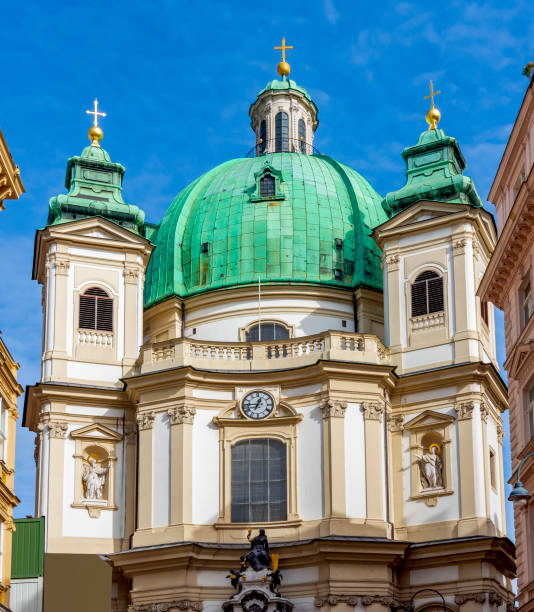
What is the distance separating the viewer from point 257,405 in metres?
50.3

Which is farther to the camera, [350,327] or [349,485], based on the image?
[350,327]

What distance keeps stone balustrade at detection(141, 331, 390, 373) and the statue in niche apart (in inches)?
147

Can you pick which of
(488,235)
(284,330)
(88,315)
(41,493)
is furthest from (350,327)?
(41,493)

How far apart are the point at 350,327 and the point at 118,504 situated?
38.5 ft

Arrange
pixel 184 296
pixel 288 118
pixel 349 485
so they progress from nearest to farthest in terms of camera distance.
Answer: pixel 349 485 → pixel 184 296 → pixel 288 118

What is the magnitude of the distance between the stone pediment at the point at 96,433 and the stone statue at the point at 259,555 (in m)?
7.20

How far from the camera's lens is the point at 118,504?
50.5m

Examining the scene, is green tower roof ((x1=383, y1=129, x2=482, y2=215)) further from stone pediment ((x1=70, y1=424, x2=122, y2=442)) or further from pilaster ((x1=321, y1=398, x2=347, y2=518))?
stone pediment ((x1=70, y1=424, x2=122, y2=442))

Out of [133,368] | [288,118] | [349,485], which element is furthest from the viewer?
[288,118]

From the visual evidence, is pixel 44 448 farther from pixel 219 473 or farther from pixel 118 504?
pixel 219 473

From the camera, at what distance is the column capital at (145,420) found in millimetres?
50156

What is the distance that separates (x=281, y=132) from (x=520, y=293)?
1166 inches

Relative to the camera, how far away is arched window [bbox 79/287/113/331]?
173 feet

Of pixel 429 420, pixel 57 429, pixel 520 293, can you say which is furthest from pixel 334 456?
pixel 520 293
